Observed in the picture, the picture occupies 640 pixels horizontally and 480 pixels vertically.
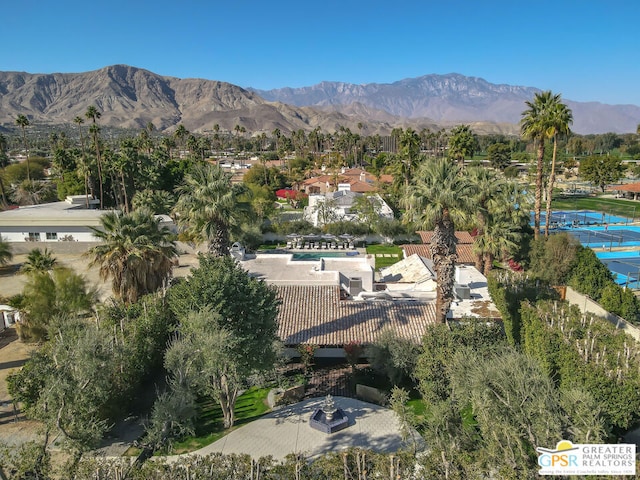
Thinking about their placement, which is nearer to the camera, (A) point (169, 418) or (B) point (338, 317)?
(A) point (169, 418)

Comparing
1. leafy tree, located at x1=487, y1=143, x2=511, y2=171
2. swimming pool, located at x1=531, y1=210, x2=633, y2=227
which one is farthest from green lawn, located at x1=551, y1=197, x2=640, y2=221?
leafy tree, located at x1=487, y1=143, x2=511, y2=171

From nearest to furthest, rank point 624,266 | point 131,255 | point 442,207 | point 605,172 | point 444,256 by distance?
1. point 442,207
2. point 444,256
3. point 131,255
4. point 624,266
5. point 605,172

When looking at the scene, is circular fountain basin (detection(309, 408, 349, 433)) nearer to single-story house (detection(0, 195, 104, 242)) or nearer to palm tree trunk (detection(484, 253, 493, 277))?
palm tree trunk (detection(484, 253, 493, 277))

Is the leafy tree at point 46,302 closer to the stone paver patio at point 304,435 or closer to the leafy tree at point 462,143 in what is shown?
the stone paver patio at point 304,435

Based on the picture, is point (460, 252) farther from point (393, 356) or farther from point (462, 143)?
point (393, 356)

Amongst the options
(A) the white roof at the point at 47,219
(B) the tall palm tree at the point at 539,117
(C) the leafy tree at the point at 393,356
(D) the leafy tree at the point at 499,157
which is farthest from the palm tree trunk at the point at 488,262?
(D) the leafy tree at the point at 499,157

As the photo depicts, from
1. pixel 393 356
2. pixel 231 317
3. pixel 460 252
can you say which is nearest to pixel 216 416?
pixel 231 317
